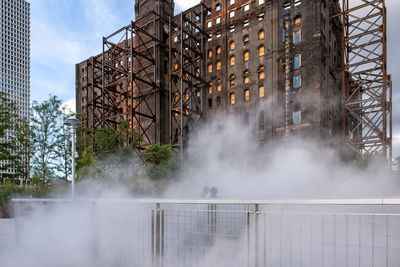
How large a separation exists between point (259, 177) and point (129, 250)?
1312 centimetres

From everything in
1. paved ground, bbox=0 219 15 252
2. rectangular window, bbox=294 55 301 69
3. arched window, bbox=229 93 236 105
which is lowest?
paved ground, bbox=0 219 15 252

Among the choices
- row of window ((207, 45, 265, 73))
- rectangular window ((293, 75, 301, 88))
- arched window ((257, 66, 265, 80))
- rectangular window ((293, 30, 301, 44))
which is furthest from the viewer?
row of window ((207, 45, 265, 73))

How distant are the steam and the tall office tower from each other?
105m

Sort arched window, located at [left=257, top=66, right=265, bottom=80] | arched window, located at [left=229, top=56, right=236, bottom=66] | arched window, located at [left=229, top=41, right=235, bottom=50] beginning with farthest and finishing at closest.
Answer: arched window, located at [left=229, top=41, right=235, bottom=50]
arched window, located at [left=229, top=56, right=236, bottom=66]
arched window, located at [left=257, top=66, right=265, bottom=80]

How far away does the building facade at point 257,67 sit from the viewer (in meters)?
19.6

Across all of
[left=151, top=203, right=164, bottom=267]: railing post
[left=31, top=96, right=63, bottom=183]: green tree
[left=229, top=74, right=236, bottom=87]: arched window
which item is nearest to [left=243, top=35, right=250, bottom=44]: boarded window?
[left=229, top=74, right=236, bottom=87]: arched window

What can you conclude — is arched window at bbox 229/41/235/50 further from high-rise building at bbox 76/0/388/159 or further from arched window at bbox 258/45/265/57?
arched window at bbox 258/45/265/57

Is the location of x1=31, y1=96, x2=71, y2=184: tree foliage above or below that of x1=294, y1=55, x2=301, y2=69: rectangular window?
below

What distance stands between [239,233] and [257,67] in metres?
20.1

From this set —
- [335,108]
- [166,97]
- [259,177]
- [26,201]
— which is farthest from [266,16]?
[26,201]

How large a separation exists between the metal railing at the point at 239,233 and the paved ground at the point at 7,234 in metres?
1.28

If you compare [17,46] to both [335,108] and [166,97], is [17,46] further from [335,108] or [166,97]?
[335,108]

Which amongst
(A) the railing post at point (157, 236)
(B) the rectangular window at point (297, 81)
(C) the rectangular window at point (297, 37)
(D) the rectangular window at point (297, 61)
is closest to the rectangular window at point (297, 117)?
(B) the rectangular window at point (297, 81)

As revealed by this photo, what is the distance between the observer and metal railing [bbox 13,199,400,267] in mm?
2621
